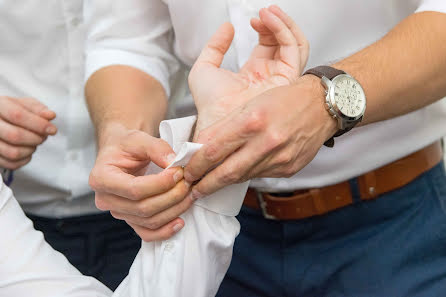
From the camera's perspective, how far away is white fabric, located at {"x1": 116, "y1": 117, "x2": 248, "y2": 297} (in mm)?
873

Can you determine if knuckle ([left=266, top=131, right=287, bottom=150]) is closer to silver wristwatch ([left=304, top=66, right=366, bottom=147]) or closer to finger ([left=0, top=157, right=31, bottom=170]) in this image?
silver wristwatch ([left=304, top=66, right=366, bottom=147])

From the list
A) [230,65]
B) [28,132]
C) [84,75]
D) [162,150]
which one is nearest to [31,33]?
[84,75]

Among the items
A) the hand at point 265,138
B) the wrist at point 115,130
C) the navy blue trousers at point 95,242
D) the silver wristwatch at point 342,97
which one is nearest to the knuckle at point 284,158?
the hand at point 265,138

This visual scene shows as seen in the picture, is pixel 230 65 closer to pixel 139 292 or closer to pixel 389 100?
pixel 389 100

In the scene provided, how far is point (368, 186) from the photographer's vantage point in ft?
3.70

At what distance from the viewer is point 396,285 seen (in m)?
1.05

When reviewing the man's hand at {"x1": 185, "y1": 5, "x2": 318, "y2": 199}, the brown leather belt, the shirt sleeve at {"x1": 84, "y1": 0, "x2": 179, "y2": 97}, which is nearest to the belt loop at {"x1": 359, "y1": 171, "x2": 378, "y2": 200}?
the brown leather belt

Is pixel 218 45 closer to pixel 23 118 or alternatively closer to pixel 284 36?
pixel 284 36

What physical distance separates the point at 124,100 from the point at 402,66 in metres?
0.56

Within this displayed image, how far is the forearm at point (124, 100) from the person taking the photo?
1.15 meters

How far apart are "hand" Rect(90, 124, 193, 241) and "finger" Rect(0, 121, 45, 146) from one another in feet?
0.94

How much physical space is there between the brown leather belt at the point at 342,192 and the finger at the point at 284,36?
1.01 feet

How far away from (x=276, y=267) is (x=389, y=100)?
0.41 m

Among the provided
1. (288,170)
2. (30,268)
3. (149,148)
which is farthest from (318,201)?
(30,268)
